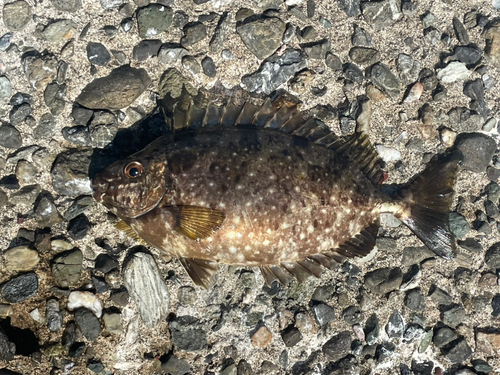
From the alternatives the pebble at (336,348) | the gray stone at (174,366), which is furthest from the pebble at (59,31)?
the pebble at (336,348)

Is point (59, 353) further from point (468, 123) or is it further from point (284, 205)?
point (468, 123)

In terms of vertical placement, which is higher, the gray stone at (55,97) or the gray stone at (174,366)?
the gray stone at (55,97)

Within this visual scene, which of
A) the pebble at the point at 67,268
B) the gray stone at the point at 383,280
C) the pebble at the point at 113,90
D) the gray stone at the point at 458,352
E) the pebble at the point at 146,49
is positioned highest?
the pebble at the point at 146,49

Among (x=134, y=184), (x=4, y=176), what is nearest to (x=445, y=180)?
(x=134, y=184)

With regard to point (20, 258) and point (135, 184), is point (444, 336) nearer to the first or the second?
point (135, 184)

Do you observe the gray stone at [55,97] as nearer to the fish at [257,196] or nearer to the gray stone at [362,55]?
the fish at [257,196]

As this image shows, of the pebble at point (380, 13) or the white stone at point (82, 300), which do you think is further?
the pebble at point (380, 13)
